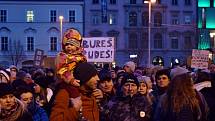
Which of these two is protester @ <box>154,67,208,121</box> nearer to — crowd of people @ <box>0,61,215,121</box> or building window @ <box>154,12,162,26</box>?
crowd of people @ <box>0,61,215,121</box>

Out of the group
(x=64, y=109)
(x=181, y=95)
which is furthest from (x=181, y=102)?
(x=64, y=109)

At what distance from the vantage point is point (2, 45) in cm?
7006

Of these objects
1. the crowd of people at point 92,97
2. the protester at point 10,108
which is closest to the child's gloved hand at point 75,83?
the crowd of people at point 92,97

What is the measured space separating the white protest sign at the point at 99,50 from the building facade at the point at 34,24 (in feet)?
180

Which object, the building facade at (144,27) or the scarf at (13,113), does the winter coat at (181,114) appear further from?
the building facade at (144,27)

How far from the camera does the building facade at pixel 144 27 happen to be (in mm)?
70938

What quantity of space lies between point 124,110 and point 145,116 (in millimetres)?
264

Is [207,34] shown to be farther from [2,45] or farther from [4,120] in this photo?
[4,120]

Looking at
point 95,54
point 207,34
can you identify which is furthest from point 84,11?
point 95,54

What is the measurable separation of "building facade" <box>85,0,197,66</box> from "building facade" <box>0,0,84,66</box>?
214 centimetres

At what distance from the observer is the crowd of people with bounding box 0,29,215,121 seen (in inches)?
210

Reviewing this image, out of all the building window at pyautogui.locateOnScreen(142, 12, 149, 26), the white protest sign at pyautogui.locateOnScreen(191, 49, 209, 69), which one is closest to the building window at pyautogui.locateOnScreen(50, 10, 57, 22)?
the building window at pyautogui.locateOnScreen(142, 12, 149, 26)

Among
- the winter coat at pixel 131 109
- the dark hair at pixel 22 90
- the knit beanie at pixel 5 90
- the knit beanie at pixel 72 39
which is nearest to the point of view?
the knit beanie at pixel 5 90

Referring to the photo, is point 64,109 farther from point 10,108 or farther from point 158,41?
point 158,41
